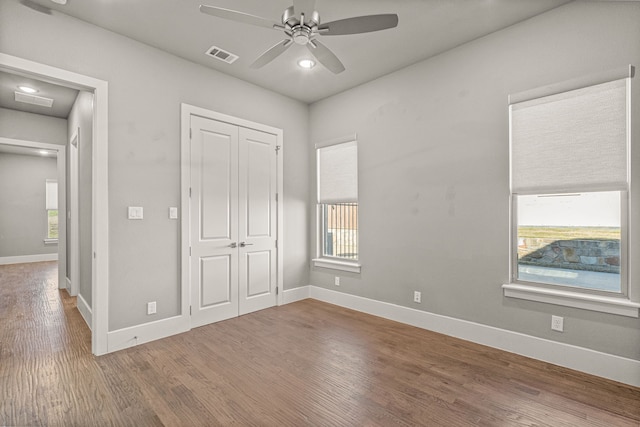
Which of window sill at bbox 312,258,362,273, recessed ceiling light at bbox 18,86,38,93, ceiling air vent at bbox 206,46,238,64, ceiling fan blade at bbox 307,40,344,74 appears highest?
ceiling air vent at bbox 206,46,238,64

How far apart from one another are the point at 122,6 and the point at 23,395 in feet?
10.2

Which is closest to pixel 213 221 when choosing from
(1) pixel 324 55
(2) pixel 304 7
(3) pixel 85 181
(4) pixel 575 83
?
(3) pixel 85 181

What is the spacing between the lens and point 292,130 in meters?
4.62

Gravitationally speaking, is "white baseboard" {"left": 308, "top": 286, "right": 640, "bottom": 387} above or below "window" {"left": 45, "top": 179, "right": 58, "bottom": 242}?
below

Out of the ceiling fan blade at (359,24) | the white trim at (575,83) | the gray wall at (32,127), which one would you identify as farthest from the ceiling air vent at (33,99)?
the white trim at (575,83)

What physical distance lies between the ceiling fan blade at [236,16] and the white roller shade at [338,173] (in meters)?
2.25

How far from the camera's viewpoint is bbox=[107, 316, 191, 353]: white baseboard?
9.59 ft

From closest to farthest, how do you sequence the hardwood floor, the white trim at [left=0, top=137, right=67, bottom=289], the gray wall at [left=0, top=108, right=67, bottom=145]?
1. the hardwood floor
2. the gray wall at [left=0, top=108, right=67, bottom=145]
3. the white trim at [left=0, top=137, right=67, bottom=289]

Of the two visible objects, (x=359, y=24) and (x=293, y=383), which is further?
(x=293, y=383)

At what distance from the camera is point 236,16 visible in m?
2.07

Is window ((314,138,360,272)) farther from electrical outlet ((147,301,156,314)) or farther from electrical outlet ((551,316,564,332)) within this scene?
electrical outlet ((147,301,156,314))

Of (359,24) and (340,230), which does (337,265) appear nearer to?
(340,230)

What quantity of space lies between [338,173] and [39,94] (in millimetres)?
4333

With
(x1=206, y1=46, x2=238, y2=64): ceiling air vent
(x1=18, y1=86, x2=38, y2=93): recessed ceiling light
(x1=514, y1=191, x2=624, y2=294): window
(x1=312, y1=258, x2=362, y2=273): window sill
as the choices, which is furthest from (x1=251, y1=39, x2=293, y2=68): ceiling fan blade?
(x1=18, y1=86, x2=38, y2=93): recessed ceiling light
